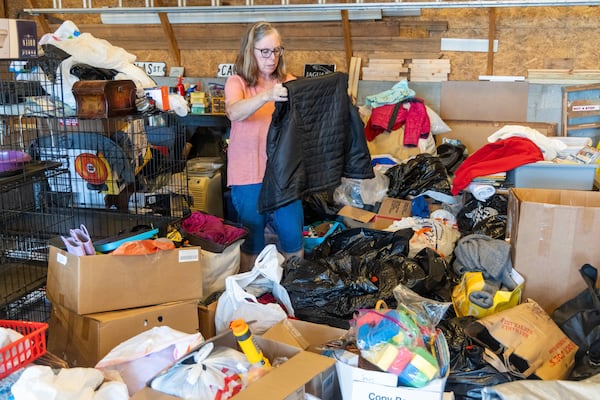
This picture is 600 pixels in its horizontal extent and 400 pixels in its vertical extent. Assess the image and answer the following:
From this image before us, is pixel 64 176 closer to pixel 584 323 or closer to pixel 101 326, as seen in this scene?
pixel 101 326

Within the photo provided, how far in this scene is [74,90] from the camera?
279 cm

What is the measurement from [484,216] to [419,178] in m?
0.55

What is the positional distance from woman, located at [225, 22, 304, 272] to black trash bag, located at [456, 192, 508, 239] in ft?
3.69

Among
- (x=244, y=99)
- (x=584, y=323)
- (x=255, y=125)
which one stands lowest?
(x=584, y=323)

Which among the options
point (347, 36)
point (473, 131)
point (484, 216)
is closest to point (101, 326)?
point (484, 216)

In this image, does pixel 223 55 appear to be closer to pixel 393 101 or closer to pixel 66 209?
pixel 393 101

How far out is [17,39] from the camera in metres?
2.50

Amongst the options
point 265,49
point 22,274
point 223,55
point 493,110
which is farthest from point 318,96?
point 223,55

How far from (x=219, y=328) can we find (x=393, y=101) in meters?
2.61

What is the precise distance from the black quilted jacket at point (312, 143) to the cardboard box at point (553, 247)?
83 centimetres

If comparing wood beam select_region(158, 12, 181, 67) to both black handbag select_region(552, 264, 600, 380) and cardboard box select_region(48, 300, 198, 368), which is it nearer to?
cardboard box select_region(48, 300, 198, 368)

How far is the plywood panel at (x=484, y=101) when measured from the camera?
4.73 metres

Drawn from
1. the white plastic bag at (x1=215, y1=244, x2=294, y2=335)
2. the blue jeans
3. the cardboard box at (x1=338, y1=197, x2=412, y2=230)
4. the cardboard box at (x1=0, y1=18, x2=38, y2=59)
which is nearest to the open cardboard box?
the white plastic bag at (x1=215, y1=244, x2=294, y2=335)

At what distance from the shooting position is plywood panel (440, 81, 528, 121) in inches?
186
